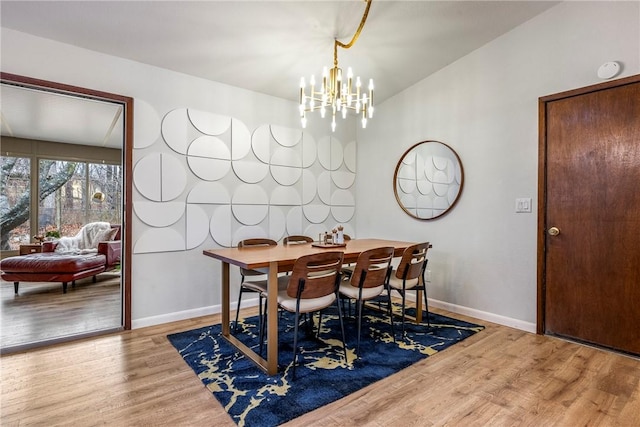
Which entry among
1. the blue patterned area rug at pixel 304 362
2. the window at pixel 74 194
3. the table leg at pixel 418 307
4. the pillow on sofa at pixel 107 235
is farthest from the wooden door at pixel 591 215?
the pillow on sofa at pixel 107 235

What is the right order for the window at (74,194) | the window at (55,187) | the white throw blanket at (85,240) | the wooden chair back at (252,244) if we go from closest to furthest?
the wooden chair back at (252,244), the window at (55,187), the window at (74,194), the white throw blanket at (85,240)

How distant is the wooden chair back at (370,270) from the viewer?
246cm

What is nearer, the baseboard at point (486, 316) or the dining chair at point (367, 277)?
the dining chair at point (367, 277)

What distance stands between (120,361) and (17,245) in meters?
2.77

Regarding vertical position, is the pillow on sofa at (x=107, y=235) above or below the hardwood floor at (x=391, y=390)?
above

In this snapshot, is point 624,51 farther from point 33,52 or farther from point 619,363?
point 33,52

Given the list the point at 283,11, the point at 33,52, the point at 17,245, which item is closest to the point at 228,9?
the point at 283,11

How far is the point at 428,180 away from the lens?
3.88 m

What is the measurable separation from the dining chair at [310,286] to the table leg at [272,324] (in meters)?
0.10

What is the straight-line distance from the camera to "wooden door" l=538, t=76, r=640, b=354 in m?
2.46

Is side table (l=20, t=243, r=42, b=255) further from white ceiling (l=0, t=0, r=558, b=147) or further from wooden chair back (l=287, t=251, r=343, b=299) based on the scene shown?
wooden chair back (l=287, t=251, r=343, b=299)

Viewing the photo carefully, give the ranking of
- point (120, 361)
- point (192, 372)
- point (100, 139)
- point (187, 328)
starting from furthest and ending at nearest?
point (100, 139), point (187, 328), point (120, 361), point (192, 372)

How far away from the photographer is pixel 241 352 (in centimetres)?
247

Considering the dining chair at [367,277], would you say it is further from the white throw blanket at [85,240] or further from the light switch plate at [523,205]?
the white throw blanket at [85,240]
